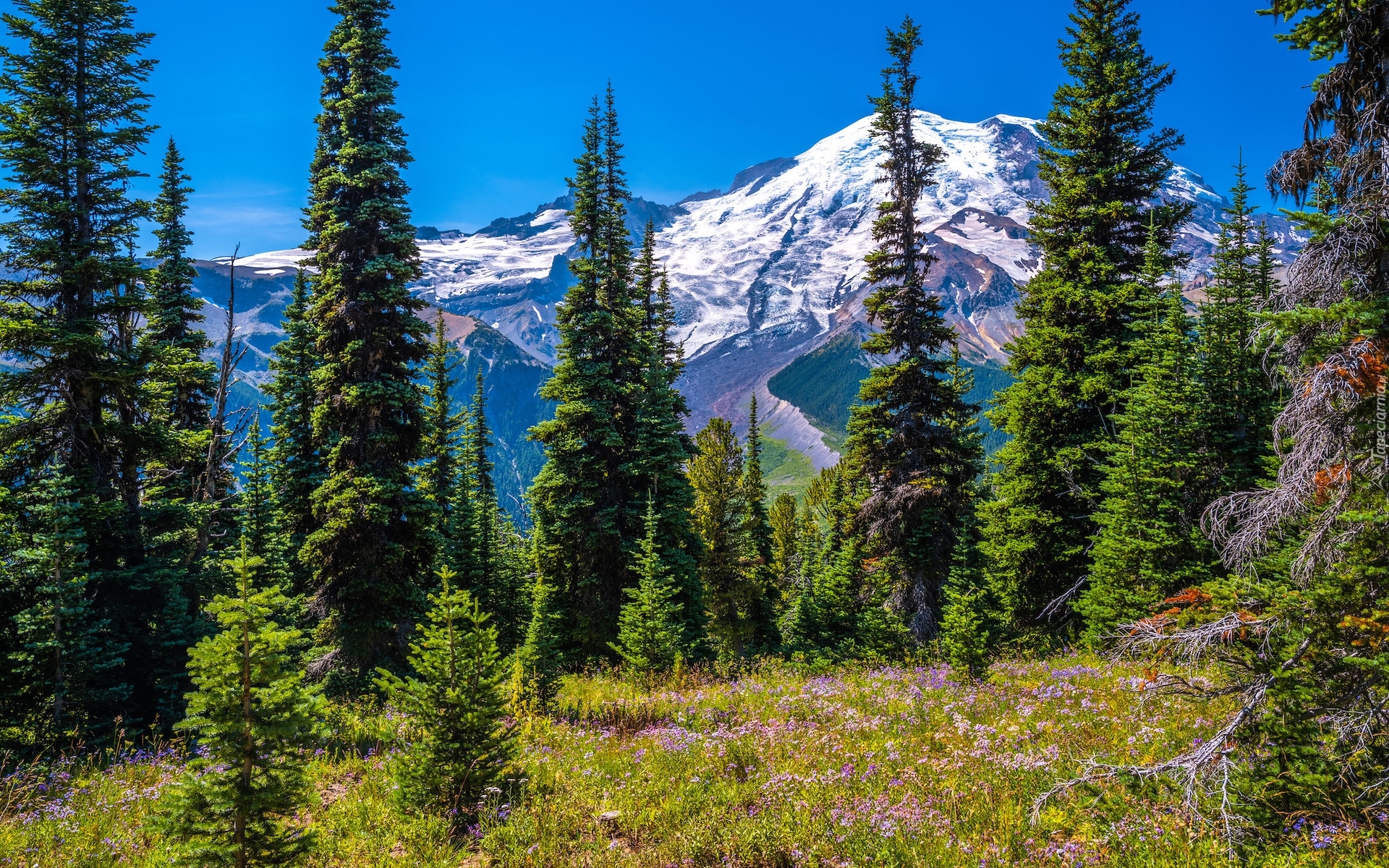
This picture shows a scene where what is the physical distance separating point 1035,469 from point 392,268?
18.6m

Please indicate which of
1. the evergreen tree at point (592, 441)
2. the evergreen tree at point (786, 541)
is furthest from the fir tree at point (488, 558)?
the evergreen tree at point (786, 541)

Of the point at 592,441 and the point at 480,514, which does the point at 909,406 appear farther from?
the point at 480,514

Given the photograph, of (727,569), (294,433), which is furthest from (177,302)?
(727,569)

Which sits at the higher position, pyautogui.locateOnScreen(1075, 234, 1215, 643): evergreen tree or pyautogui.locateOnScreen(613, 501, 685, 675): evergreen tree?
pyautogui.locateOnScreen(1075, 234, 1215, 643): evergreen tree

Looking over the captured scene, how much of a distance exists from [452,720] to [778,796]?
3.52 meters

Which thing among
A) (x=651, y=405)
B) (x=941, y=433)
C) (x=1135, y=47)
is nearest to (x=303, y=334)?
(x=651, y=405)

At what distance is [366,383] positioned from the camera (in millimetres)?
16453

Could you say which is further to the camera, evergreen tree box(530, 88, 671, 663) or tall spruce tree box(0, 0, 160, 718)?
evergreen tree box(530, 88, 671, 663)

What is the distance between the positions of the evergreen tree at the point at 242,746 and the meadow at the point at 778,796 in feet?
0.97

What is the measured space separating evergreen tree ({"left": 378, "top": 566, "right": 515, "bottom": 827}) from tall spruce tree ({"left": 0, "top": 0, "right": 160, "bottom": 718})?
31.5ft

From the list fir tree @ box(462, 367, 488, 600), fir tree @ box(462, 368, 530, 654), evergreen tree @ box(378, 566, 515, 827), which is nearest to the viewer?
evergreen tree @ box(378, 566, 515, 827)

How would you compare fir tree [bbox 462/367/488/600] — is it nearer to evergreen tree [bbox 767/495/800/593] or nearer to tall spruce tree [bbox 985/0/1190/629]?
tall spruce tree [bbox 985/0/1190/629]

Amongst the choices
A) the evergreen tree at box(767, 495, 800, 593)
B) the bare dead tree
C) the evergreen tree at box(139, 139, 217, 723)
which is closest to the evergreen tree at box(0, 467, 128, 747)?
the evergreen tree at box(139, 139, 217, 723)

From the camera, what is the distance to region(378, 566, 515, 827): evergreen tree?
6.52m
